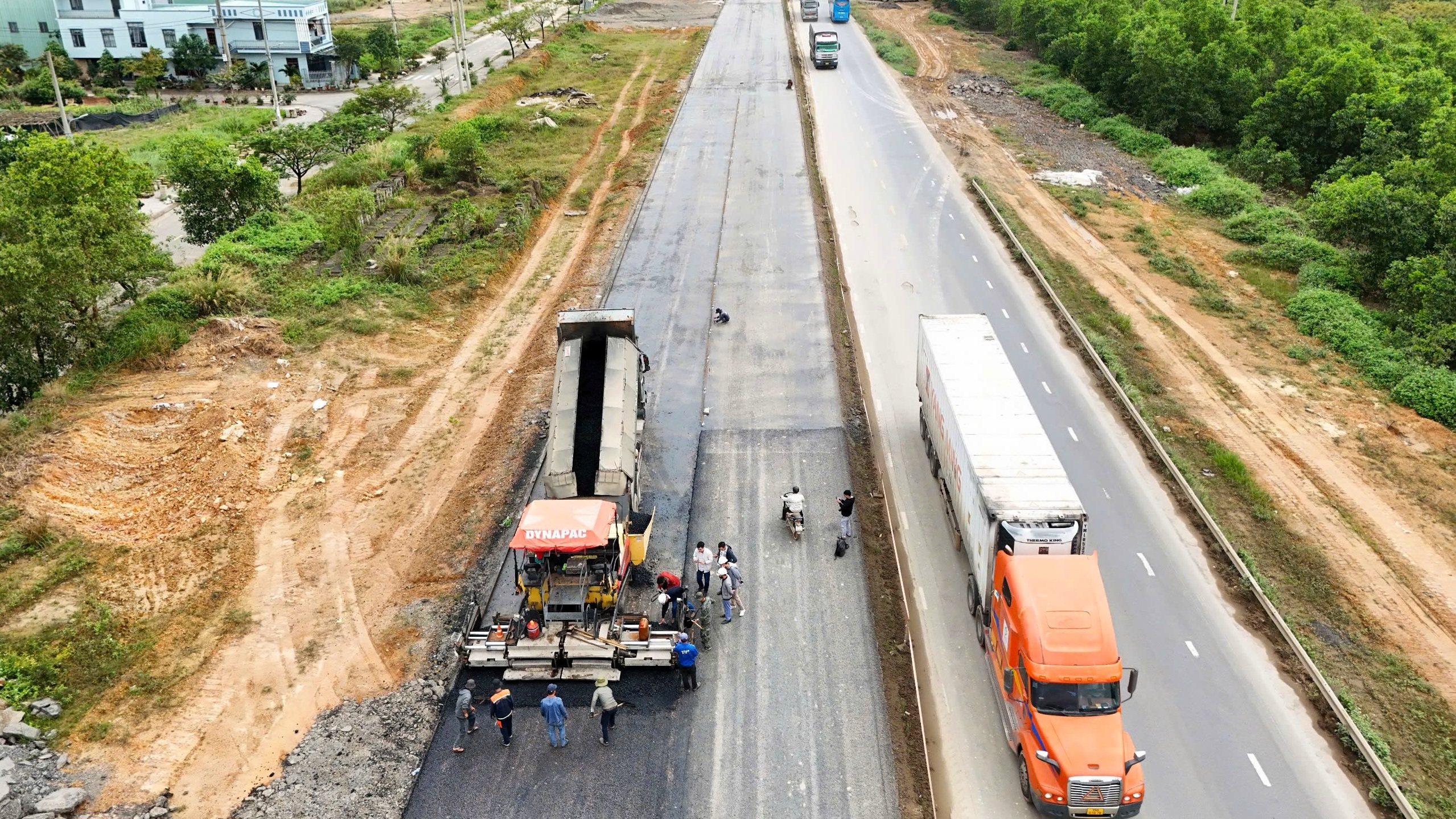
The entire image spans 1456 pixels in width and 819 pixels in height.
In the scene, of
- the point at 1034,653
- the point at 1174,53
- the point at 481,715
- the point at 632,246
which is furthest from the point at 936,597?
the point at 1174,53

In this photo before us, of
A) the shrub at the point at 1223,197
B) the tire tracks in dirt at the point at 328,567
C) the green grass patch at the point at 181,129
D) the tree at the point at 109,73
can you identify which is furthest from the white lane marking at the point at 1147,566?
the tree at the point at 109,73

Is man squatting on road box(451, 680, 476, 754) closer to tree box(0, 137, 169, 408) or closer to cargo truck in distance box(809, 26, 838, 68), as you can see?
tree box(0, 137, 169, 408)

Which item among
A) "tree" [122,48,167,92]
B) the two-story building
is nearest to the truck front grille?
the two-story building

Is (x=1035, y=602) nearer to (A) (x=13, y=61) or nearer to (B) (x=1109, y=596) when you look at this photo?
(B) (x=1109, y=596)

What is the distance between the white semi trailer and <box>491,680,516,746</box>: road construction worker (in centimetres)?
1037

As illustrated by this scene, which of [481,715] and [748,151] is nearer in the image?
[481,715]

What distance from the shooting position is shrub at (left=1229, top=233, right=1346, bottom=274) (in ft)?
137

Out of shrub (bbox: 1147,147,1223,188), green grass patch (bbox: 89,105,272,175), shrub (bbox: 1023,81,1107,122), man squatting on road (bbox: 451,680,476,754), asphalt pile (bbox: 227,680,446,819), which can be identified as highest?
shrub (bbox: 1023,81,1107,122)

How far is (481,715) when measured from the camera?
19.9m

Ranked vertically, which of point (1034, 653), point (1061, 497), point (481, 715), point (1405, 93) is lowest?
point (481, 715)

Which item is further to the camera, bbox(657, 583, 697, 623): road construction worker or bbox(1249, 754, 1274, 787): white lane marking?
bbox(657, 583, 697, 623): road construction worker

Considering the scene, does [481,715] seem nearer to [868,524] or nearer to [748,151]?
[868,524]

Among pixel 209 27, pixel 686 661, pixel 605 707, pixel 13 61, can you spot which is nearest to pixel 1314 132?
pixel 686 661

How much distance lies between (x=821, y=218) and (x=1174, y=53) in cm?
2858
